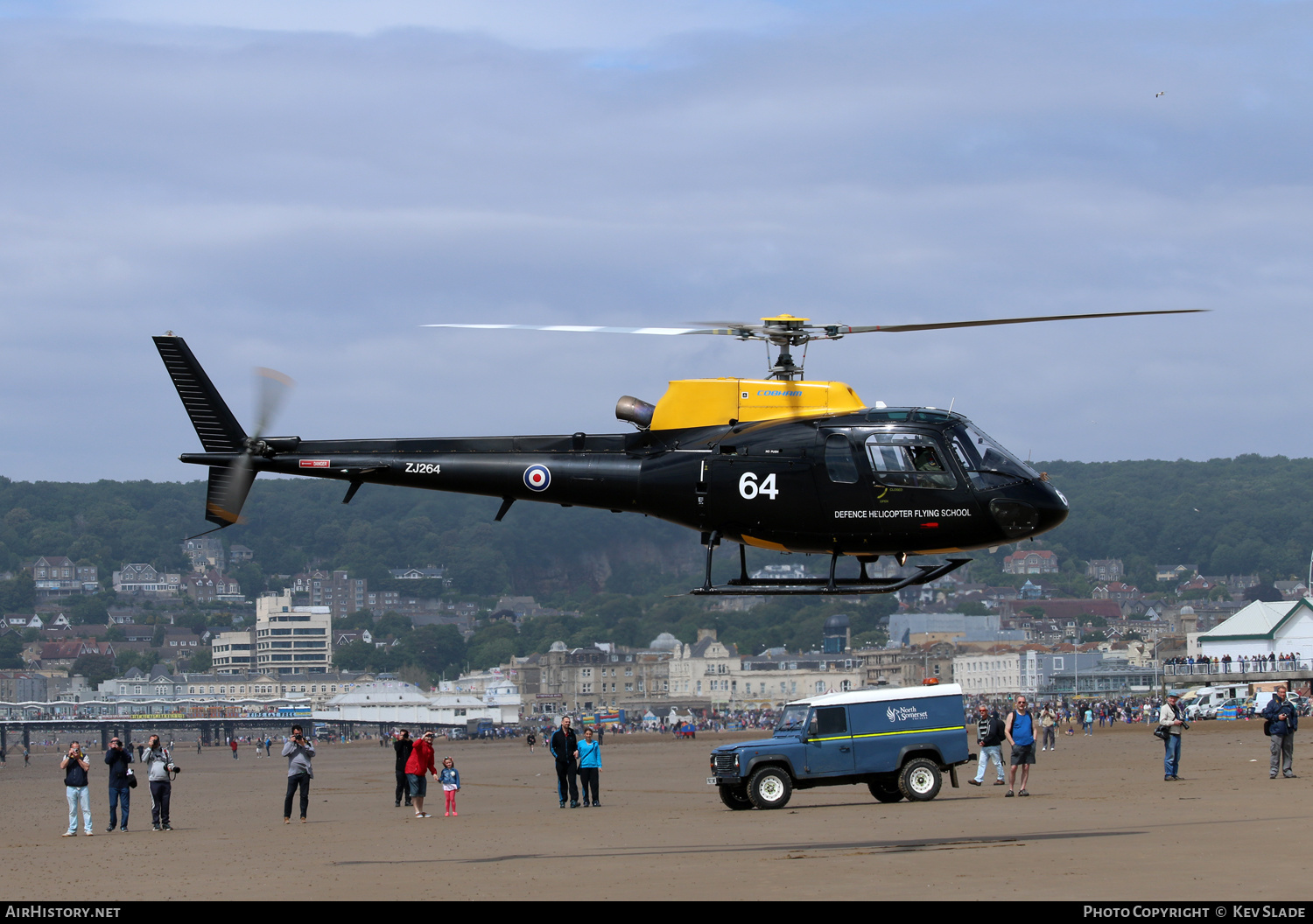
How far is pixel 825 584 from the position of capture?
17562 millimetres

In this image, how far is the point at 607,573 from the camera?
19625 cm

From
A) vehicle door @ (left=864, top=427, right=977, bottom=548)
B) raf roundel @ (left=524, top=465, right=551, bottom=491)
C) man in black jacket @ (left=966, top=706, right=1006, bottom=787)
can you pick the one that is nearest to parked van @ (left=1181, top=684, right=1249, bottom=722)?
man in black jacket @ (left=966, top=706, right=1006, bottom=787)

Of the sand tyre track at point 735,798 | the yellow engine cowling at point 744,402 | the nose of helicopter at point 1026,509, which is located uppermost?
the yellow engine cowling at point 744,402

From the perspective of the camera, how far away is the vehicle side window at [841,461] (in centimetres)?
1766

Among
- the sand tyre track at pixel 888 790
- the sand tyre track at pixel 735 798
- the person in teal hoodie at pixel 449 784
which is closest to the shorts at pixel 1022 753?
the sand tyre track at pixel 888 790

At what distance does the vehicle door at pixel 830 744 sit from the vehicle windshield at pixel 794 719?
155 mm

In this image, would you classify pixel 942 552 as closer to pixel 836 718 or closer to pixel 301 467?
pixel 836 718

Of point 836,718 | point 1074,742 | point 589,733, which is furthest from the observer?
point 1074,742

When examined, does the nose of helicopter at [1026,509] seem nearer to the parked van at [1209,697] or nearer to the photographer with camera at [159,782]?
the photographer with camera at [159,782]

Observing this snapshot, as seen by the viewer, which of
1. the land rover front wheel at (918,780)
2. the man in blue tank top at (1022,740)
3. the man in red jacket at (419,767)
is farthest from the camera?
the man in red jacket at (419,767)

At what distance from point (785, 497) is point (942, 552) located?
73.6 inches

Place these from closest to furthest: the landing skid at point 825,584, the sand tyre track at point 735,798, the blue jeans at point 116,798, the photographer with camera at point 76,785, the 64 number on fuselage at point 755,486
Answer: the landing skid at point 825,584 → the 64 number on fuselage at point 755,486 → the photographer with camera at point 76,785 → the blue jeans at point 116,798 → the sand tyre track at point 735,798

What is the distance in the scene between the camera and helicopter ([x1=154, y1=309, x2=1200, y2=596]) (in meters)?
17.5
